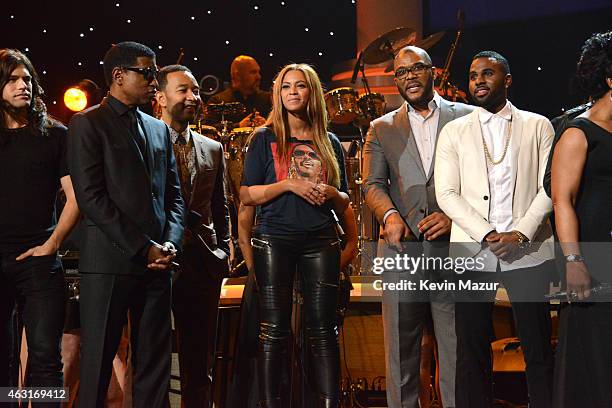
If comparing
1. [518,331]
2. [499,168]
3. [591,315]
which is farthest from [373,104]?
[591,315]

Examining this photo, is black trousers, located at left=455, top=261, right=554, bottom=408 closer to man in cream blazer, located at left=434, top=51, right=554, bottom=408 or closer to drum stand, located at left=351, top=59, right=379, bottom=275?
man in cream blazer, located at left=434, top=51, right=554, bottom=408

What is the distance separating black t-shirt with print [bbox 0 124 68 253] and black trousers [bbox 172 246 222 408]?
0.72 m

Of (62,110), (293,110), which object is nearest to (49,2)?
(62,110)

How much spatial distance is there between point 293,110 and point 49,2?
5.76 m

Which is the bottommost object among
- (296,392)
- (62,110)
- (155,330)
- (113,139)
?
(296,392)

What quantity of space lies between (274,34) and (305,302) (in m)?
5.94

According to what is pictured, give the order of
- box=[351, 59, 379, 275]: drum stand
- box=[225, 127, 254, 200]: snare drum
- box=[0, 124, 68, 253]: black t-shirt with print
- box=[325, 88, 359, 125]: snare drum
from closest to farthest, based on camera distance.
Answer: box=[0, 124, 68, 253]: black t-shirt with print
box=[351, 59, 379, 275]: drum stand
box=[225, 127, 254, 200]: snare drum
box=[325, 88, 359, 125]: snare drum

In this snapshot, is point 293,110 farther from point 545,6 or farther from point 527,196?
point 545,6

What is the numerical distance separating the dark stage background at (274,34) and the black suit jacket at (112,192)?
16.8 ft

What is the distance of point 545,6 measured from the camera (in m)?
8.88

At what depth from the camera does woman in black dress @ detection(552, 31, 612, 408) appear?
2980 millimetres

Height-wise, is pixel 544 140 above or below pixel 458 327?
above

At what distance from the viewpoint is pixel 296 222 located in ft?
12.4

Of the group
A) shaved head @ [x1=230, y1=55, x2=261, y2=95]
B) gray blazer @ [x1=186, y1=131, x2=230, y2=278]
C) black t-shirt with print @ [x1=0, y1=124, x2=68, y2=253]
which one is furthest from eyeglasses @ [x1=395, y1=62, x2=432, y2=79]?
shaved head @ [x1=230, y1=55, x2=261, y2=95]
